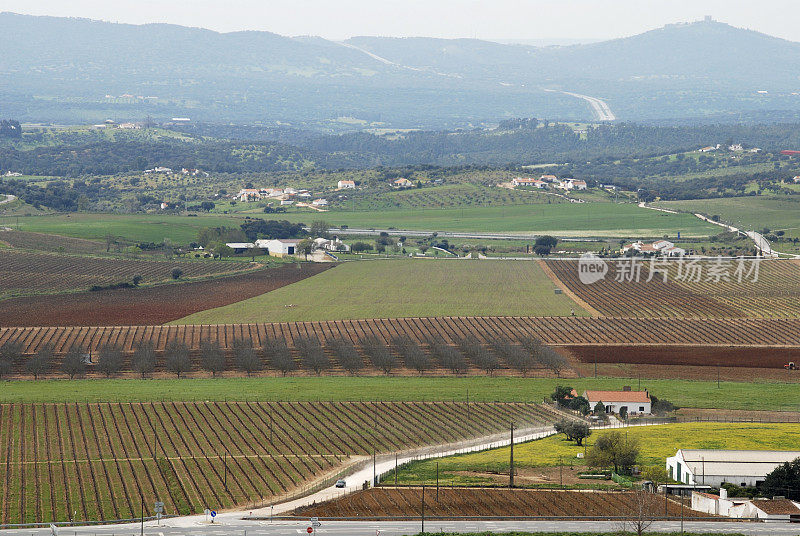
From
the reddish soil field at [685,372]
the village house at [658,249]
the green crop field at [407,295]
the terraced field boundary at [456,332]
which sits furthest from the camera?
the village house at [658,249]

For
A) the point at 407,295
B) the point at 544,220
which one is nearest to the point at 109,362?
the point at 407,295

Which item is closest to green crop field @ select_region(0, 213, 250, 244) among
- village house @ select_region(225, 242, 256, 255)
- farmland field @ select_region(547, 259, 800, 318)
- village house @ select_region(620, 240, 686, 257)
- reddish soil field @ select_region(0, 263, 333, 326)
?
village house @ select_region(225, 242, 256, 255)

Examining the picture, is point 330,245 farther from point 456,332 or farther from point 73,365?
point 73,365

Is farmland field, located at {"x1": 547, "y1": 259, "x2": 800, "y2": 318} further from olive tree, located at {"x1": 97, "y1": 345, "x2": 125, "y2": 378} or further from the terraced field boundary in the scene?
olive tree, located at {"x1": 97, "y1": 345, "x2": 125, "y2": 378}

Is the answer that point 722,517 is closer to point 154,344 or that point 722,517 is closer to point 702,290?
point 154,344

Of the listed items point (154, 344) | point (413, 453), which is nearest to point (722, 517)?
point (413, 453)

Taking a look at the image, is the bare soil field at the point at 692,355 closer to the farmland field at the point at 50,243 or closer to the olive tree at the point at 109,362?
the olive tree at the point at 109,362

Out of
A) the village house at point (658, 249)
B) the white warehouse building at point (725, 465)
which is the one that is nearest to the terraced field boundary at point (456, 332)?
the white warehouse building at point (725, 465)

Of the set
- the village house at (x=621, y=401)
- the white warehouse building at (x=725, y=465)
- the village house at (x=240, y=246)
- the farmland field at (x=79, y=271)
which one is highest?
the white warehouse building at (x=725, y=465)
